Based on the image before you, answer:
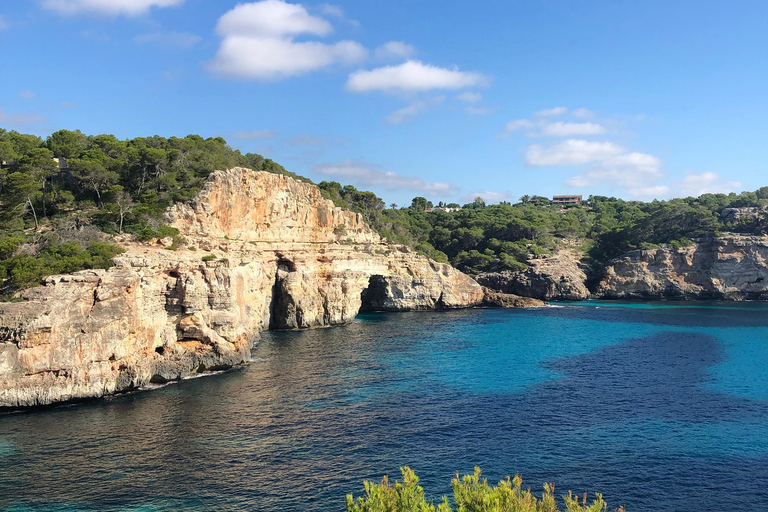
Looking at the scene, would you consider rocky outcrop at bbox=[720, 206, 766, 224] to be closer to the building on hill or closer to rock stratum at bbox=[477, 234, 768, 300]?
rock stratum at bbox=[477, 234, 768, 300]

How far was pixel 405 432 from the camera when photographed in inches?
1057

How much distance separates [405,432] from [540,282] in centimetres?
6916

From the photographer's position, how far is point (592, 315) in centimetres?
7138

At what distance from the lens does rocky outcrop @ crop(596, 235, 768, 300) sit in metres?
86.8

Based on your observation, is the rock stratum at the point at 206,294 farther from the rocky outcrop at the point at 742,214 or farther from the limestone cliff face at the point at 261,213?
the rocky outcrop at the point at 742,214

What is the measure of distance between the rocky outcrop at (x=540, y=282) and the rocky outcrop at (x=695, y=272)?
19.6ft

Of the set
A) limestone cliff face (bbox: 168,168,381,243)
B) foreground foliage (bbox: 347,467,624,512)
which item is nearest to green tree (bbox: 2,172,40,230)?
limestone cliff face (bbox: 168,168,381,243)

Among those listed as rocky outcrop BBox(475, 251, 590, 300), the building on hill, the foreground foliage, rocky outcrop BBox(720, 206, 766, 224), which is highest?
the building on hill

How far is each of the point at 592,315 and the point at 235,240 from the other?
47.1 meters

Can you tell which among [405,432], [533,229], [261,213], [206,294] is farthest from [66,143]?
[533,229]

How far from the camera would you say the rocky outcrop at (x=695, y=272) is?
8675 centimetres

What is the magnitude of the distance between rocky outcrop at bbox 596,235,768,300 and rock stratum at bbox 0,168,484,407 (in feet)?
125

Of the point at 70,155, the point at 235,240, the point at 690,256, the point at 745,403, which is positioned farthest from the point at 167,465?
the point at 690,256

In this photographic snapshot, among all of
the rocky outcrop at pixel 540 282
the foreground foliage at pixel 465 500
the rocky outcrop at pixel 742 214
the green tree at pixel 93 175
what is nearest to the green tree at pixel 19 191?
the green tree at pixel 93 175
